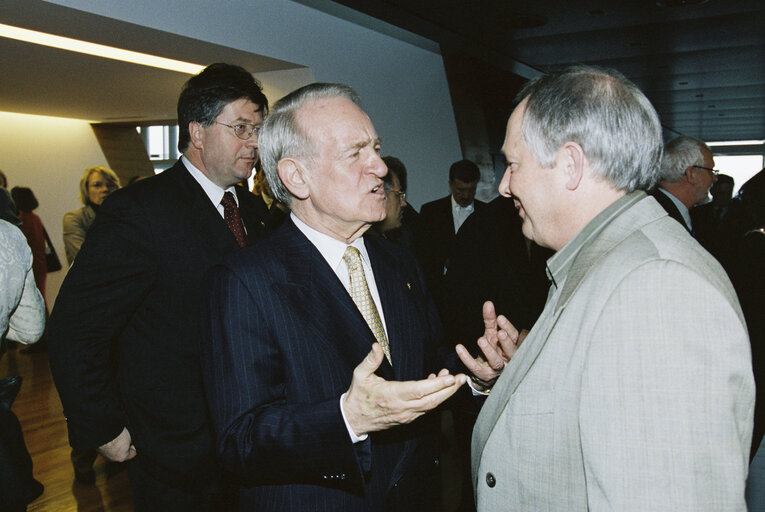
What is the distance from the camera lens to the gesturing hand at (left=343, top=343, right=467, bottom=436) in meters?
1.07

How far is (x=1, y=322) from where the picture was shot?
186 centimetres

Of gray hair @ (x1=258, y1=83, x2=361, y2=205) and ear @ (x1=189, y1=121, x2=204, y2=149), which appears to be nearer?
gray hair @ (x1=258, y1=83, x2=361, y2=205)

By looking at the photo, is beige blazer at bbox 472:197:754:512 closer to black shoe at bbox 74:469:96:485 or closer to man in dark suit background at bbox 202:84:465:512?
man in dark suit background at bbox 202:84:465:512

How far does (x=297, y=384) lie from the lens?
1.34 m

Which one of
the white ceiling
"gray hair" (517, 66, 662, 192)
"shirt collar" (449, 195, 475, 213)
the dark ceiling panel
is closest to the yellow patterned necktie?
"gray hair" (517, 66, 662, 192)

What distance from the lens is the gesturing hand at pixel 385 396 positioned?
1065 millimetres

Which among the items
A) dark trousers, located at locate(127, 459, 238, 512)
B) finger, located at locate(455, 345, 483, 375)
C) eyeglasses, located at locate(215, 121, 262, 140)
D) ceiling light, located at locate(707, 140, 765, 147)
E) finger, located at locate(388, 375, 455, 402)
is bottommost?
dark trousers, located at locate(127, 459, 238, 512)

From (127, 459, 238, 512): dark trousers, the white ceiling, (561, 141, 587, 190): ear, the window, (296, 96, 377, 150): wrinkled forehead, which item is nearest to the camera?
(561, 141, 587, 190): ear

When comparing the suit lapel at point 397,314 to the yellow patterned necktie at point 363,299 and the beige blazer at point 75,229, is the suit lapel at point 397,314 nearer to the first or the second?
the yellow patterned necktie at point 363,299

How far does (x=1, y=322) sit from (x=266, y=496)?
1.17 meters

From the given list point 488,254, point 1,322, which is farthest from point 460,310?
point 1,322

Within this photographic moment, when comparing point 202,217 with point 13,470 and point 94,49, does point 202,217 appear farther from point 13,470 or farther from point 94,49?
point 94,49

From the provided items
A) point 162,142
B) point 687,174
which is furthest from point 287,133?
point 162,142

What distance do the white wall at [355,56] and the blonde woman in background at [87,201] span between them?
180 cm
